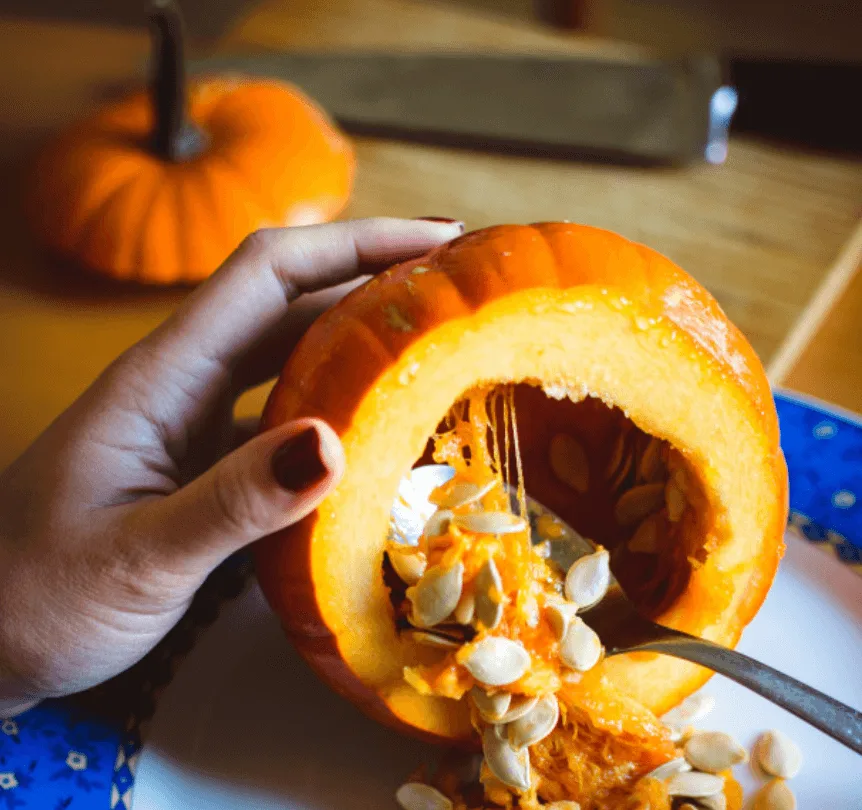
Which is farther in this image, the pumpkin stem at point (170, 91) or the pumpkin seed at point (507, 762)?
the pumpkin stem at point (170, 91)

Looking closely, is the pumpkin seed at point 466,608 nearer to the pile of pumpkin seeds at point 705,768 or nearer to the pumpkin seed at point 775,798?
the pile of pumpkin seeds at point 705,768

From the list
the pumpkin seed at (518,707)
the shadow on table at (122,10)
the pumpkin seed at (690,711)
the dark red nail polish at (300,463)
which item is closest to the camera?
the dark red nail polish at (300,463)

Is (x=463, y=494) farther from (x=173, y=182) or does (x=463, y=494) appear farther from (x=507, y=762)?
(x=173, y=182)

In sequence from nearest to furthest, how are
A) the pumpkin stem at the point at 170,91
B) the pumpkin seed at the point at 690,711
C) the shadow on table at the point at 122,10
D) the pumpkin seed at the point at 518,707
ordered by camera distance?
the pumpkin seed at the point at 518,707 → the pumpkin seed at the point at 690,711 → the pumpkin stem at the point at 170,91 → the shadow on table at the point at 122,10

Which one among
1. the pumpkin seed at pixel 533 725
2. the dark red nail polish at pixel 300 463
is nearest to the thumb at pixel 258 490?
the dark red nail polish at pixel 300 463

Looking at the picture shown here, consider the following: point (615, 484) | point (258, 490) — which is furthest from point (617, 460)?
point (258, 490)

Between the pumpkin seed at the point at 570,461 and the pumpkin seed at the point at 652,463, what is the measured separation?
67 mm

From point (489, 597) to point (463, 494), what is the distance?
0.08m

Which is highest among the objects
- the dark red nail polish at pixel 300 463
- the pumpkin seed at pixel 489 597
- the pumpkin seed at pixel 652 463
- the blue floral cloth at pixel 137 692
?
the dark red nail polish at pixel 300 463

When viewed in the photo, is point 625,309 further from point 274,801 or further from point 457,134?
point 457,134

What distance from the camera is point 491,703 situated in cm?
65

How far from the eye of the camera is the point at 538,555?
72 centimetres

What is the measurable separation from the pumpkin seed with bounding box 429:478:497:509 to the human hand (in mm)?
134

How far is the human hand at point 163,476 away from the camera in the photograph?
0.58 metres
